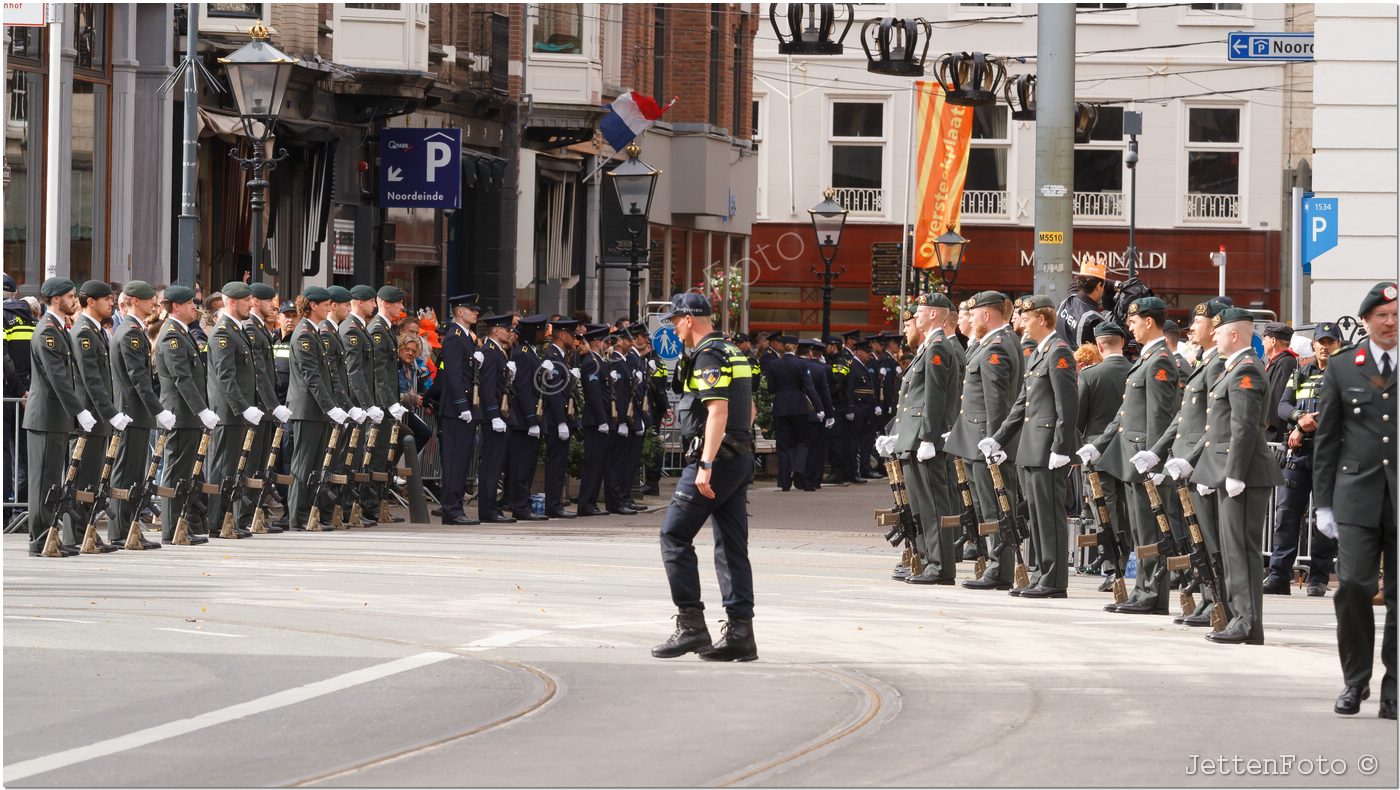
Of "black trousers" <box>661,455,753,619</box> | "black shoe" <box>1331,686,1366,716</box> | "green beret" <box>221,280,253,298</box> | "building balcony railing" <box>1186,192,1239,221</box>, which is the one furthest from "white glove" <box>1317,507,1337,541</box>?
"building balcony railing" <box>1186,192,1239,221</box>

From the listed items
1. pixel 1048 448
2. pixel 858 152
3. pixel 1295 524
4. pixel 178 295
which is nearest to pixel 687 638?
pixel 1048 448

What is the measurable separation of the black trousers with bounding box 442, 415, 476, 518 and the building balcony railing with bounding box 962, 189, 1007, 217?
1450 inches

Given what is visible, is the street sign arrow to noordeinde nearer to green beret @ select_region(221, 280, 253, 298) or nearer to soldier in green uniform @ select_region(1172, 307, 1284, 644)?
soldier in green uniform @ select_region(1172, 307, 1284, 644)

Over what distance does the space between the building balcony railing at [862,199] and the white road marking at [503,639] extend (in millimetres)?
44805

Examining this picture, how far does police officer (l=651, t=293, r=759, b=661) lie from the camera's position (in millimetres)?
11180

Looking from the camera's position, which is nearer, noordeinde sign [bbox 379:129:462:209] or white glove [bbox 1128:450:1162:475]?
white glove [bbox 1128:450:1162:475]

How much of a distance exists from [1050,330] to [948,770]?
7.07 m

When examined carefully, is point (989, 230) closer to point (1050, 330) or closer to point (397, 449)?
point (397, 449)

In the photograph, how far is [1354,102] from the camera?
1875cm

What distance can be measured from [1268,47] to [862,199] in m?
38.2

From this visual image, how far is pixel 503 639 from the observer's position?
1190cm

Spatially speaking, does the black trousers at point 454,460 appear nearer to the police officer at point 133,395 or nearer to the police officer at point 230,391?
the police officer at point 230,391

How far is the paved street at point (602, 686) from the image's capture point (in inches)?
330

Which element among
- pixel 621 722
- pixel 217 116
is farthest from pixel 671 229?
pixel 621 722
